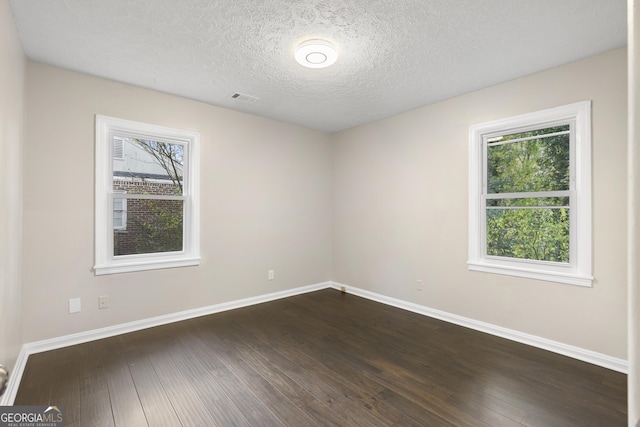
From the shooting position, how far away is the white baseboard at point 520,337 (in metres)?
2.54

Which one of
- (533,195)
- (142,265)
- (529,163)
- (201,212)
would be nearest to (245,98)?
(201,212)

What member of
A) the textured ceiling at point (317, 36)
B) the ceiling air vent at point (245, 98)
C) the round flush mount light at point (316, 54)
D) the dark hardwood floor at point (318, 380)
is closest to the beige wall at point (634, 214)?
the dark hardwood floor at point (318, 380)

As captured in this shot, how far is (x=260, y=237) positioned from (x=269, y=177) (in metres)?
0.87

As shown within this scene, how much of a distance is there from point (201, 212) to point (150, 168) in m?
0.74

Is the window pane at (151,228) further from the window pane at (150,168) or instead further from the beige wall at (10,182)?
the beige wall at (10,182)

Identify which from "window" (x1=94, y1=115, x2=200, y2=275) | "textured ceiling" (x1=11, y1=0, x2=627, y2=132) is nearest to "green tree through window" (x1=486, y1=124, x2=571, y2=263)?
"textured ceiling" (x1=11, y1=0, x2=627, y2=132)

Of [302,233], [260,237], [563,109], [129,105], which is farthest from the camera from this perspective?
[302,233]

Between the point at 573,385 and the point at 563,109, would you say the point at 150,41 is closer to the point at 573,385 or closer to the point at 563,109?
the point at 563,109

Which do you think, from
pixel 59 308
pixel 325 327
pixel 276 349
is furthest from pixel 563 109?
pixel 59 308

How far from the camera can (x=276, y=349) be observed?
2.85m

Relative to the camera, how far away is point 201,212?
3725 millimetres

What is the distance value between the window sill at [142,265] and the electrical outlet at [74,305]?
0.28 meters

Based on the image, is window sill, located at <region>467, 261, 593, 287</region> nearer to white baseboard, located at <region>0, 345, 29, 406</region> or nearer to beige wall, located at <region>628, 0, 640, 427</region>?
beige wall, located at <region>628, 0, 640, 427</region>

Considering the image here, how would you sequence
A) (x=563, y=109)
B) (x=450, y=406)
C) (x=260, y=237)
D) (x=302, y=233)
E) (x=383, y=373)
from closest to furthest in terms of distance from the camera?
(x=450, y=406), (x=383, y=373), (x=563, y=109), (x=260, y=237), (x=302, y=233)
